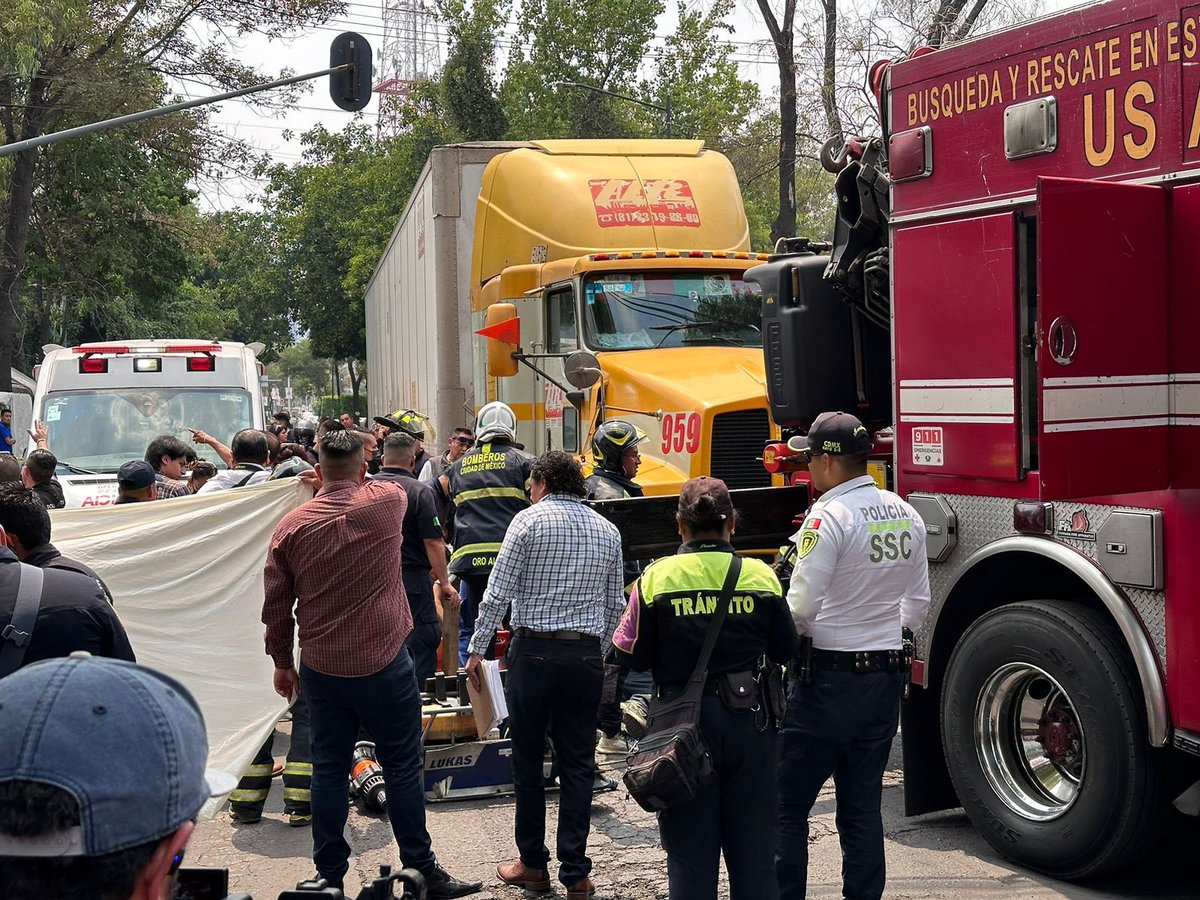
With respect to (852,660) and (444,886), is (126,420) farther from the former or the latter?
(852,660)

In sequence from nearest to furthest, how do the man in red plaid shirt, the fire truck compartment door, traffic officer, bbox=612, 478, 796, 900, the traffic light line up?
traffic officer, bbox=612, 478, 796, 900
the fire truck compartment door
the man in red plaid shirt
the traffic light

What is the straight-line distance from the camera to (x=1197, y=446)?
4.79m

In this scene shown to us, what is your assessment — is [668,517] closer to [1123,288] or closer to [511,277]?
[1123,288]

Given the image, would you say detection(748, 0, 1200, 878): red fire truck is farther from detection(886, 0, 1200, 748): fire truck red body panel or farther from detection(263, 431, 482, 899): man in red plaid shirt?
detection(263, 431, 482, 899): man in red plaid shirt

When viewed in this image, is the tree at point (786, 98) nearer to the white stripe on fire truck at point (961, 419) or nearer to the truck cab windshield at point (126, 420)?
the truck cab windshield at point (126, 420)

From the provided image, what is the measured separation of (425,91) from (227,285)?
83.5ft

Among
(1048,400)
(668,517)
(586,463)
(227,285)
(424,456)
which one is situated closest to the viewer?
(1048,400)

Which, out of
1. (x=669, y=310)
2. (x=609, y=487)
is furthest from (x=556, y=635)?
(x=669, y=310)

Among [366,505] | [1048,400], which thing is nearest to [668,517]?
[366,505]

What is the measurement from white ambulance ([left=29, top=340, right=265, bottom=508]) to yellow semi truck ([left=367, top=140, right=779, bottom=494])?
236 cm

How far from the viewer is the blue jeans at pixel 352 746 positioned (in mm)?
5152

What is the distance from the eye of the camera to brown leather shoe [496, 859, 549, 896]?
542cm

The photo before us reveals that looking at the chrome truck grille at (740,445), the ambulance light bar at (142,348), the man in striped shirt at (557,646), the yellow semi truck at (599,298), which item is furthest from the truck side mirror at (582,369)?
the ambulance light bar at (142,348)

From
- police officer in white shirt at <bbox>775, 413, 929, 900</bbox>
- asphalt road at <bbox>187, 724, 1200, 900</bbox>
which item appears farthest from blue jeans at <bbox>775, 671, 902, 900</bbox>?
asphalt road at <bbox>187, 724, 1200, 900</bbox>
